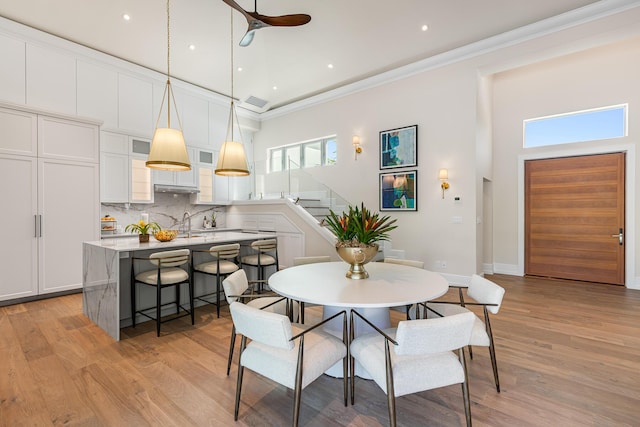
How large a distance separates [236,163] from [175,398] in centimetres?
274

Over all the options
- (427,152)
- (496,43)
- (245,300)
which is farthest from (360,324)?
(496,43)

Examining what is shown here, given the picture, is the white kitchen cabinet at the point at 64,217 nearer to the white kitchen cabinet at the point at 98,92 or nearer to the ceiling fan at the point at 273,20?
the white kitchen cabinet at the point at 98,92

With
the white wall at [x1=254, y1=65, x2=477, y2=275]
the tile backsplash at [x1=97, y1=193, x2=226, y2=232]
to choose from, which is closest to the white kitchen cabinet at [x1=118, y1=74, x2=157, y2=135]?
the tile backsplash at [x1=97, y1=193, x2=226, y2=232]

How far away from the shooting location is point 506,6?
422 cm

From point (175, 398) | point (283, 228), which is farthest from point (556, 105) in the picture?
point (175, 398)

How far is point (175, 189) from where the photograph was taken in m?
6.60

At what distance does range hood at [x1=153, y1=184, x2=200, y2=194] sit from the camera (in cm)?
633

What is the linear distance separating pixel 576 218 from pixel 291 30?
6232 millimetres

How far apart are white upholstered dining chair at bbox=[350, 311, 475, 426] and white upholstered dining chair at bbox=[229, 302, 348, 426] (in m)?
0.27

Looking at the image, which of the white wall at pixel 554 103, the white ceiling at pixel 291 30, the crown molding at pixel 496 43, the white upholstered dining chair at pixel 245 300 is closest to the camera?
the white upholstered dining chair at pixel 245 300

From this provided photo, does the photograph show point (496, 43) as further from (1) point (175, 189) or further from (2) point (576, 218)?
(1) point (175, 189)

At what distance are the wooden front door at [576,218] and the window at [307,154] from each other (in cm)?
425

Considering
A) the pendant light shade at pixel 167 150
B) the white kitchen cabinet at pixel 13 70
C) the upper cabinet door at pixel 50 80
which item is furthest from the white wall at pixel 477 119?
the white kitchen cabinet at pixel 13 70

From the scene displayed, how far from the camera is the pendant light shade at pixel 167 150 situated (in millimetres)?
3299
